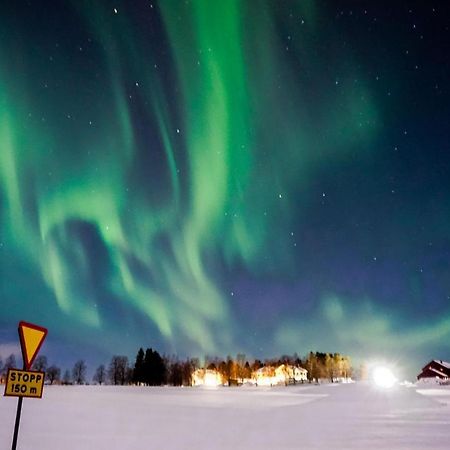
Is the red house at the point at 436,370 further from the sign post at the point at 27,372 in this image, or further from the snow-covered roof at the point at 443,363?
the sign post at the point at 27,372

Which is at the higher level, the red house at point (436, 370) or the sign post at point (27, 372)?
the red house at point (436, 370)

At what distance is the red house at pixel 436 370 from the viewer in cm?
Answer: 15338

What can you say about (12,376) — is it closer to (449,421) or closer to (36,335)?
(36,335)

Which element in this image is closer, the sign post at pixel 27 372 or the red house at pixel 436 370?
the sign post at pixel 27 372

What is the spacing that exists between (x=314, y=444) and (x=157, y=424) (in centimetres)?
763

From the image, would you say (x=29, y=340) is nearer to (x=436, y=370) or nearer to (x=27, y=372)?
(x=27, y=372)

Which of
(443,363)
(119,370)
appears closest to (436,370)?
(443,363)

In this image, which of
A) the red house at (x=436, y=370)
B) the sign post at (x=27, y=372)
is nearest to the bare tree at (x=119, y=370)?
the red house at (x=436, y=370)

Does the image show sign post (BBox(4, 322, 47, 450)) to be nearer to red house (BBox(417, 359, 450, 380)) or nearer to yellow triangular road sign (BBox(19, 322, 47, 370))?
yellow triangular road sign (BBox(19, 322, 47, 370))

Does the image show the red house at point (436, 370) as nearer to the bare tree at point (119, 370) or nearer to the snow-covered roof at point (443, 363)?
the snow-covered roof at point (443, 363)

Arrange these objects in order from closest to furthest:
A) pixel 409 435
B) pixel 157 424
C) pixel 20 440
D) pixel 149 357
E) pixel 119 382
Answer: pixel 20 440, pixel 409 435, pixel 157 424, pixel 149 357, pixel 119 382

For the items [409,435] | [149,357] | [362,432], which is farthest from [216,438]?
[149,357]

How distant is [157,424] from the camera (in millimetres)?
18297

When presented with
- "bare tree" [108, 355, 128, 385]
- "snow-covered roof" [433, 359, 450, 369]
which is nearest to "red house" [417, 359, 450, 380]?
"snow-covered roof" [433, 359, 450, 369]
